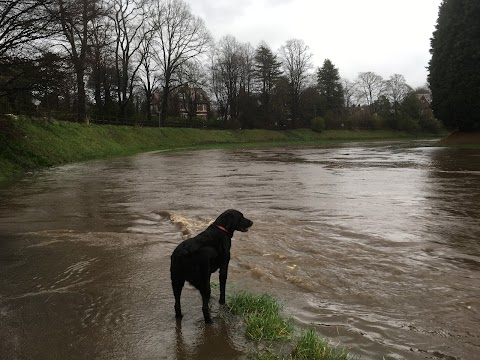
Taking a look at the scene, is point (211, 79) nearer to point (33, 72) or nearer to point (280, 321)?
point (33, 72)

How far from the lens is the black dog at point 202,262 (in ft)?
13.5

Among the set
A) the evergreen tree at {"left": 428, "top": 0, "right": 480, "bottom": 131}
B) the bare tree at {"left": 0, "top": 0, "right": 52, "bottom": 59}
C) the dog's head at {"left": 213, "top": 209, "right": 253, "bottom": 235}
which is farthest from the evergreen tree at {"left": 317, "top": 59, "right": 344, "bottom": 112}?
the dog's head at {"left": 213, "top": 209, "right": 253, "bottom": 235}

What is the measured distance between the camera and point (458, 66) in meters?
39.9

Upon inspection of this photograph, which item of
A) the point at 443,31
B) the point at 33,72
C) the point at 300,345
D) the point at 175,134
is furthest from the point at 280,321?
the point at 175,134

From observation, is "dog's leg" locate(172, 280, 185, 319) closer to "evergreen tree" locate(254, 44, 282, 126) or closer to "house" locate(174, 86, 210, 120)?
"house" locate(174, 86, 210, 120)

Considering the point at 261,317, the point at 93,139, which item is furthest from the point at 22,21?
the point at 93,139

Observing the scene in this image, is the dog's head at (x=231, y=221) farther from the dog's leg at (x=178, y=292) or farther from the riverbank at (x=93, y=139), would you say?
the riverbank at (x=93, y=139)

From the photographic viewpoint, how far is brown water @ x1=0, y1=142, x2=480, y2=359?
12.7 ft

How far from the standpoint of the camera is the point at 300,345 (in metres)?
3.52

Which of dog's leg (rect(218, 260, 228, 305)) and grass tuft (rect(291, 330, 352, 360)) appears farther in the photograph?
dog's leg (rect(218, 260, 228, 305))

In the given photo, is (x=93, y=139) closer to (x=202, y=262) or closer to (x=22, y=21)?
(x=22, y=21)

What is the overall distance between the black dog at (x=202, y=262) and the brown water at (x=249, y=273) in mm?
317

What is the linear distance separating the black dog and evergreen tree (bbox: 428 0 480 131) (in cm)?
4154

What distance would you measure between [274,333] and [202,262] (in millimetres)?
985
